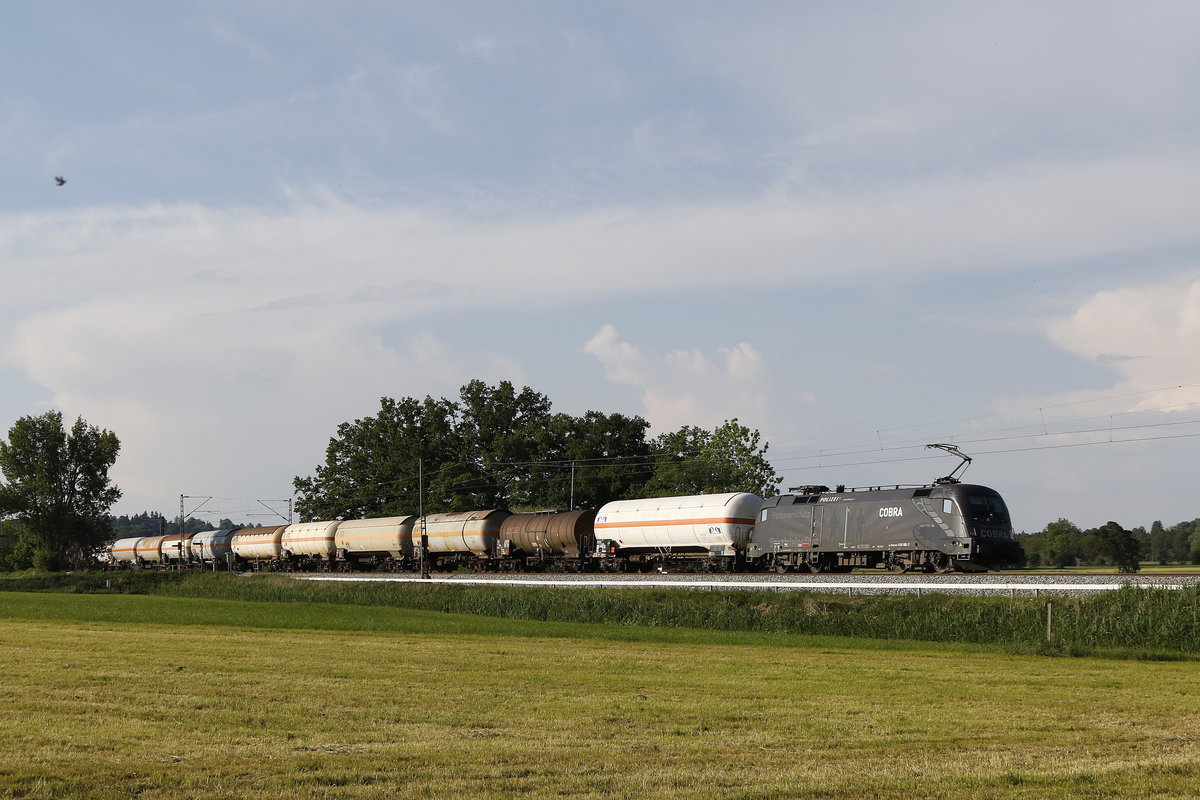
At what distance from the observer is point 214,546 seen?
102 metres

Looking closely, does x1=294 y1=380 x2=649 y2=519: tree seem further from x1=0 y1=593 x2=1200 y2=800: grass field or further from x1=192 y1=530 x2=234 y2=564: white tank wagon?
x1=0 y1=593 x2=1200 y2=800: grass field

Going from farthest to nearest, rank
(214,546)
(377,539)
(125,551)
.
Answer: (125,551)
(214,546)
(377,539)

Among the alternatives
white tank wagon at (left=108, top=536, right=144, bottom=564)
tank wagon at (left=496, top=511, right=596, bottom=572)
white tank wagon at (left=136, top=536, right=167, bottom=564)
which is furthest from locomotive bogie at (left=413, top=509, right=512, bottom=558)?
white tank wagon at (left=108, top=536, right=144, bottom=564)

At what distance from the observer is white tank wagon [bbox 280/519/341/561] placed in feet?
283

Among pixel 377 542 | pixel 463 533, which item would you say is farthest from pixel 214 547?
pixel 463 533

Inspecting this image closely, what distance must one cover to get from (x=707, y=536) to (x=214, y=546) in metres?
61.4

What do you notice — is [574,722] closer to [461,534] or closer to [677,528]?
[677,528]

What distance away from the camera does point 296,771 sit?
12.1 metres

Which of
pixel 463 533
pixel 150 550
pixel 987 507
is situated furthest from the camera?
pixel 150 550

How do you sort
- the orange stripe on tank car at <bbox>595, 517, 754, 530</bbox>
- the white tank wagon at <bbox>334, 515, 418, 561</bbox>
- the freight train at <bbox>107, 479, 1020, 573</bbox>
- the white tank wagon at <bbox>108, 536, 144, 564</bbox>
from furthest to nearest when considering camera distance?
the white tank wagon at <bbox>108, 536, 144, 564</bbox> → the white tank wagon at <bbox>334, 515, 418, 561</bbox> → the orange stripe on tank car at <bbox>595, 517, 754, 530</bbox> → the freight train at <bbox>107, 479, 1020, 573</bbox>

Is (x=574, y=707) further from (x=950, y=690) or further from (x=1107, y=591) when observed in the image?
(x=1107, y=591)

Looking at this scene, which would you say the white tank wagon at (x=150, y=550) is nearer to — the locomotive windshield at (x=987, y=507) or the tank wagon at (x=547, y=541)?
the tank wagon at (x=547, y=541)

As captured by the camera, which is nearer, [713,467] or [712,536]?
[712,536]

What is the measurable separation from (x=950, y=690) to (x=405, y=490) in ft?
317
